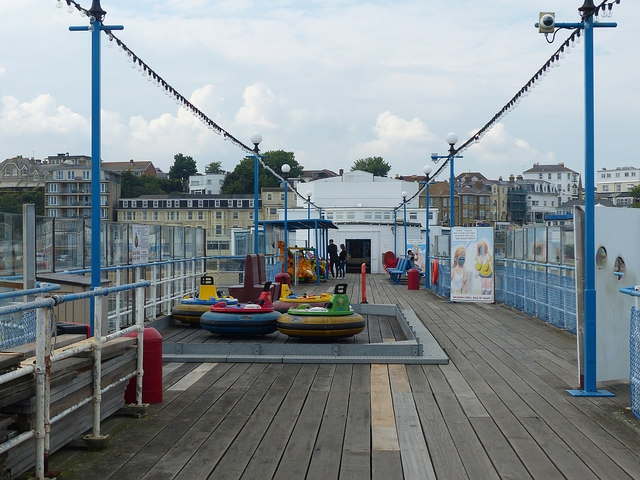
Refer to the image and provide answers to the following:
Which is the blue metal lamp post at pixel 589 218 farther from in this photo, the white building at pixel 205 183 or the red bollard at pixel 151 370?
the white building at pixel 205 183

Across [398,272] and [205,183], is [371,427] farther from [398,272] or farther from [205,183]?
[205,183]

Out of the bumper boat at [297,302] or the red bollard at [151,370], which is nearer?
the red bollard at [151,370]

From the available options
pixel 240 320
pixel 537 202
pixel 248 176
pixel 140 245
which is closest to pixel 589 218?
pixel 240 320

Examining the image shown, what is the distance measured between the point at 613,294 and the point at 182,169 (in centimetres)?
16038

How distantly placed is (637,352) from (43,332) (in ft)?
18.1

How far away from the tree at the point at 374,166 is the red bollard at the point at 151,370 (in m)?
144

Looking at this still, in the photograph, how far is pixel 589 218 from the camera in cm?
847

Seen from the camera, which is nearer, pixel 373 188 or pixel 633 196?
pixel 373 188

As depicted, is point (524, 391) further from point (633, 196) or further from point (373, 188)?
point (633, 196)

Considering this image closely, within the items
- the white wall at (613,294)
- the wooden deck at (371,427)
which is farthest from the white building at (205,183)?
the white wall at (613,294)

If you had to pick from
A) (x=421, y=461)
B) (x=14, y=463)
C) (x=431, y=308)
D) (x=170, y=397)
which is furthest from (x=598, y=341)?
(x=431, y=308)

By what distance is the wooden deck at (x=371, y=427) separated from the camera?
557 cm

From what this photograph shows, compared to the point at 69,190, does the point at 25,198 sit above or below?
below

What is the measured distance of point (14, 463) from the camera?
16.3 ft
